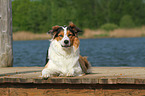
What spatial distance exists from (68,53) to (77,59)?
0.88 feet

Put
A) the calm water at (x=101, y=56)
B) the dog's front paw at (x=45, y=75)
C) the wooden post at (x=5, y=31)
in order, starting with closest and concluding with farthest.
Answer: the dog's front paw at (x=45, y=75) < the wooden post at (x=5, y=31) < the calm water at (x=101, y=56)

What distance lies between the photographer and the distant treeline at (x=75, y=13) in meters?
60.9

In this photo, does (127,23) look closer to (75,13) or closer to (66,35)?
(75,13)

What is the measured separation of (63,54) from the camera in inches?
252

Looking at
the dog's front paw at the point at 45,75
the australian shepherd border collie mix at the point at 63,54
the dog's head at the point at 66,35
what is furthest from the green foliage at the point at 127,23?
the dog's front paw at the point at 45,75

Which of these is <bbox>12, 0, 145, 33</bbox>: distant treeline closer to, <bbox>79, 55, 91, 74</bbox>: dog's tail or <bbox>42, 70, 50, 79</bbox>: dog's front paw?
<bbox>79, 55, 91, 74</bbox>: dog's tail

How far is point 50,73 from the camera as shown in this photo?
6387 millimetres

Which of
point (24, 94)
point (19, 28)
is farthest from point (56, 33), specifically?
point (19, 28)

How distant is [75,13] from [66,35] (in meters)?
57.0

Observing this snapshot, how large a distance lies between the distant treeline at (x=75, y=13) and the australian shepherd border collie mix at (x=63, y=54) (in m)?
50.9

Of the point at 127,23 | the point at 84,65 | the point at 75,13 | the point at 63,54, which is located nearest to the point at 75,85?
the point at 63,54

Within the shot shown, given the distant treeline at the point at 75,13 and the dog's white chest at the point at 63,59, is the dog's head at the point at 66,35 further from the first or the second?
the distant treeline at the point at 75,13

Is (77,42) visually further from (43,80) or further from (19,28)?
(19,28)

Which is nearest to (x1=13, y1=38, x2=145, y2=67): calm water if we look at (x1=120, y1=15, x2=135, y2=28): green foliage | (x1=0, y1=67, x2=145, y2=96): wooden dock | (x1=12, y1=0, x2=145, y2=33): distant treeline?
(x1=0, y1=67, x2=145, y2=96): wooden dock
